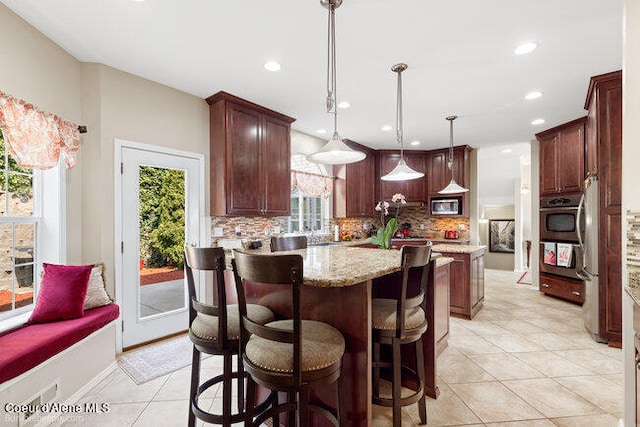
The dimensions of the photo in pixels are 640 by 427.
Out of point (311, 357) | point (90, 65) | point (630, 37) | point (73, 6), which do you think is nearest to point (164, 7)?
point (73, 6)

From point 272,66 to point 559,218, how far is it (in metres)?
4.74

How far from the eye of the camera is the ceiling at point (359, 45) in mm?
2096

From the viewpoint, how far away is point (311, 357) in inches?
48.6

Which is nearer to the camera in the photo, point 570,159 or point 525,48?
point 525,48

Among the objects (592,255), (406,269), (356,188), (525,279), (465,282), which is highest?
(356,188)

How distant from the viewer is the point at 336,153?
7.52ft

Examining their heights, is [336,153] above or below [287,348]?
above

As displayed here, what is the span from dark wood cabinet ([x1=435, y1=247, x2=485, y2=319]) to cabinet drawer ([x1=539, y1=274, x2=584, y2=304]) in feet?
5.27

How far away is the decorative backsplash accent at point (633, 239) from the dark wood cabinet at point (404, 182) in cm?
476

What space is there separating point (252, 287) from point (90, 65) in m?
2.62

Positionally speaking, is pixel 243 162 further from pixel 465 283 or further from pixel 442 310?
pixel 465 283

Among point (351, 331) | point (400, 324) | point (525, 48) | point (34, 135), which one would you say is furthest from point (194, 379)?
point (525, 48)

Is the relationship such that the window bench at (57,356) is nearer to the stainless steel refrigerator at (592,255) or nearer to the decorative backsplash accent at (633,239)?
the decorative backsplash accent at (633,239)

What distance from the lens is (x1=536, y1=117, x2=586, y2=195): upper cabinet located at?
4.39 m
